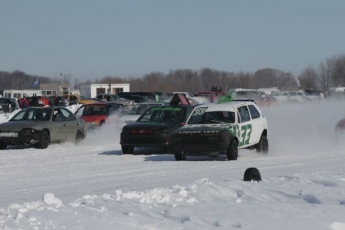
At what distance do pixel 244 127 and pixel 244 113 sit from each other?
73 centimetres

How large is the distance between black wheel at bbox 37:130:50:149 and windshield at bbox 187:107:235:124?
19.5 ft

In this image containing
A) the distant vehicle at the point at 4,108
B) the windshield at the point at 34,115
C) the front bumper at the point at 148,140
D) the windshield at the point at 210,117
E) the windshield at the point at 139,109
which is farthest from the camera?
the distant vehicle at the point at 4,108

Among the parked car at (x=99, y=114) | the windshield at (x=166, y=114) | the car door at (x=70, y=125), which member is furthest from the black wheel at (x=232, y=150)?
the parked car at (x=99, y=114)

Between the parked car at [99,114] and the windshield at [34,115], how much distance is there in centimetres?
581

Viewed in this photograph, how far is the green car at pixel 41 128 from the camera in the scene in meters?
23.7

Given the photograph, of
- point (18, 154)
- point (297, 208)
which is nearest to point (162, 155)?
point (18, 154)

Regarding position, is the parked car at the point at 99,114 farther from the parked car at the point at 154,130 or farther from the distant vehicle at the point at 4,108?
the distant vehicle at the point at 4,108

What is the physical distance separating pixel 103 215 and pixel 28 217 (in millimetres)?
846

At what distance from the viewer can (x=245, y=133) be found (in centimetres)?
1964

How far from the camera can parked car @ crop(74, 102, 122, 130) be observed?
31516mm

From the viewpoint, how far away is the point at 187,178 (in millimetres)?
14844

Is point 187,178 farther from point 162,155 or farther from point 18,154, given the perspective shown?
point 18,154

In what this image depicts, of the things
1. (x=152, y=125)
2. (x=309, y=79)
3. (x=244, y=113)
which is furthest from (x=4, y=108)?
(x=309, y=79)

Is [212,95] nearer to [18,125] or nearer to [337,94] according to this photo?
[337,94]
